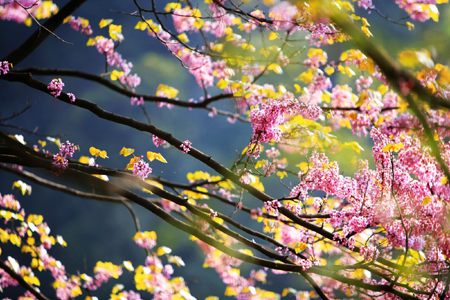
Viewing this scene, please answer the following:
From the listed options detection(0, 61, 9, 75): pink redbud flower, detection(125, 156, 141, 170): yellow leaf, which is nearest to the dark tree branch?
detection(0, 61, 9, 75): pink redbud flower

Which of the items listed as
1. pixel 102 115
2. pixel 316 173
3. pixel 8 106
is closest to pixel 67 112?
pixel 8 106

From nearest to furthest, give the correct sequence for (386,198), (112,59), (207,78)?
(386,198) → (112,59) → (207,78)

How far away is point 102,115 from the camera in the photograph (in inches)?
61.9

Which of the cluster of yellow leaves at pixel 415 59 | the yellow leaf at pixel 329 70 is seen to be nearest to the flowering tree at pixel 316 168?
the cluster of yellow leaves at pixel 415 59

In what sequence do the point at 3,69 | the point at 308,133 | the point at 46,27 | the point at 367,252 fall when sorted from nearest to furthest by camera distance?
the point at 367,252 < the point at 3,69 < the point at 46,27 < the point at 308,133

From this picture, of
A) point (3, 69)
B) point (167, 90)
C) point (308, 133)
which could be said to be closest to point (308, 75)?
point (308, 133)

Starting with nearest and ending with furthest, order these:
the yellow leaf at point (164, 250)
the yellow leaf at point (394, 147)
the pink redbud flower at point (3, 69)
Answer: the yellow leaf at point (394, 147) < the pink redbud flower at point (3, 69) < the yellow leaf at point (164, 250)

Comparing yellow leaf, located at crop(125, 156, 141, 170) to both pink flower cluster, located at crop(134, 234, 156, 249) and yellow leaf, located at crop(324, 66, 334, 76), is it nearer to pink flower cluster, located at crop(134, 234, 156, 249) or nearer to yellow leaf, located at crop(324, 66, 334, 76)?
pink flower cluster, located at crop(134, 234, 156, 249)

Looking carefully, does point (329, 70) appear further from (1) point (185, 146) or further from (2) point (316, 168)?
(1) point (185, 146)

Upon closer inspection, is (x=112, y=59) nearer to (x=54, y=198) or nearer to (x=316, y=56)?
(x=54, y=198)

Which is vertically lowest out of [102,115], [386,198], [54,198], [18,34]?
Result: [386,198]

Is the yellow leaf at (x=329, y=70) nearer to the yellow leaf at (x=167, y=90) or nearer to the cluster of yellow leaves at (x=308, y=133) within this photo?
the cluster of yellow leaves at (x=308, y=133)

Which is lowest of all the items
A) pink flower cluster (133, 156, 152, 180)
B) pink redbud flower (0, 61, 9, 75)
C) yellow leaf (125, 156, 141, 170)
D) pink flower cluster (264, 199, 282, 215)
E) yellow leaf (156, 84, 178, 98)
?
pink flower cluster (264, 199, 282, 215)

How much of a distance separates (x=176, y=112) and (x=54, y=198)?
1.70 metres
